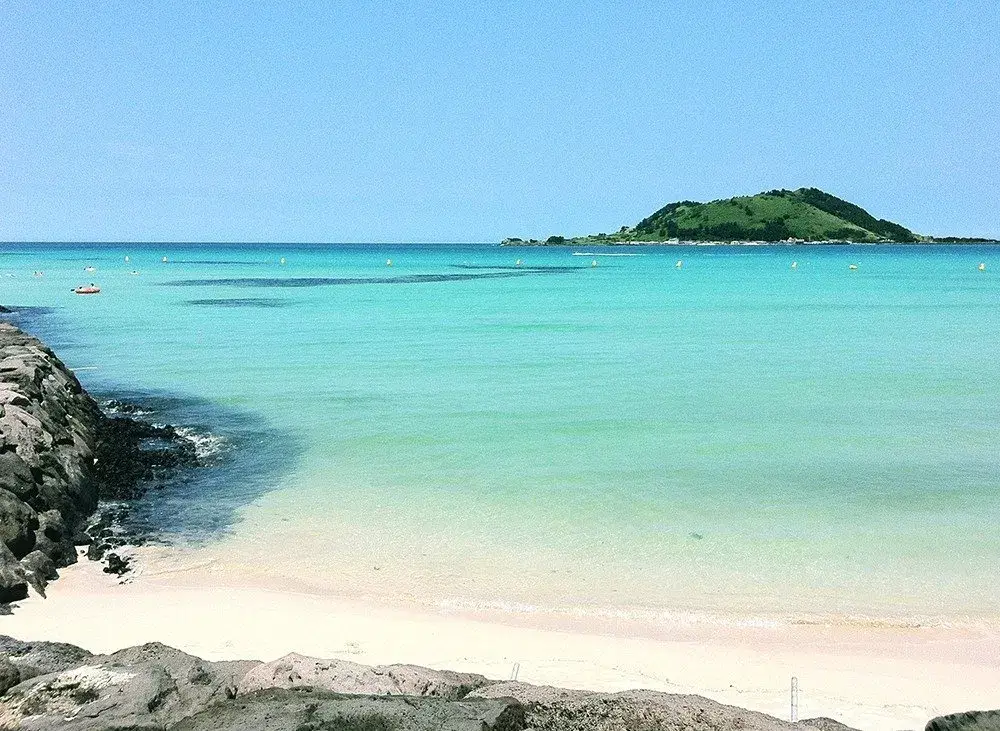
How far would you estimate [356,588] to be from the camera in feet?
27.3

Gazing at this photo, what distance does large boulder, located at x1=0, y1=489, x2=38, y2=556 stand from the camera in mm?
8109

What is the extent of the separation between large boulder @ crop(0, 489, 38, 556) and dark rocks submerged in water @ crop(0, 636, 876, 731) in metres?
3.51

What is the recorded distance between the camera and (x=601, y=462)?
41.6 ft

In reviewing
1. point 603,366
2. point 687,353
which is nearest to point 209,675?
point 603,366

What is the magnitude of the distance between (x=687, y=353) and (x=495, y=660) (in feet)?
63.3

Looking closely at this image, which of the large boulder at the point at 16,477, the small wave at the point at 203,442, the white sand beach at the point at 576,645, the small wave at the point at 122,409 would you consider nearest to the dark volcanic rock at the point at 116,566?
the white sand beach at the point at 576,645

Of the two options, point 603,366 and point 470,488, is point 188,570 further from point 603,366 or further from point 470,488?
point 603,366

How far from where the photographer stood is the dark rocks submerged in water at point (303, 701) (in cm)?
412

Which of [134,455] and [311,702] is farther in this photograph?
[134,455]

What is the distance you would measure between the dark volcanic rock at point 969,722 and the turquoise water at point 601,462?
3.95 metres

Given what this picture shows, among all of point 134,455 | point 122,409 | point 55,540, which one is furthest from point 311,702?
point 122,409

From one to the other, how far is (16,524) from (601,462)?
7.80m

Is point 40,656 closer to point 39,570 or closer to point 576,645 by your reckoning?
point 39,570

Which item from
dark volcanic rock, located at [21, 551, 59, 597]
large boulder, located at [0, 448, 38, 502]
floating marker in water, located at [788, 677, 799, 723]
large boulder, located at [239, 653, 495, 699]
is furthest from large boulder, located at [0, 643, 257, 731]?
large boulder, located at [0, 448, 38, 502]
